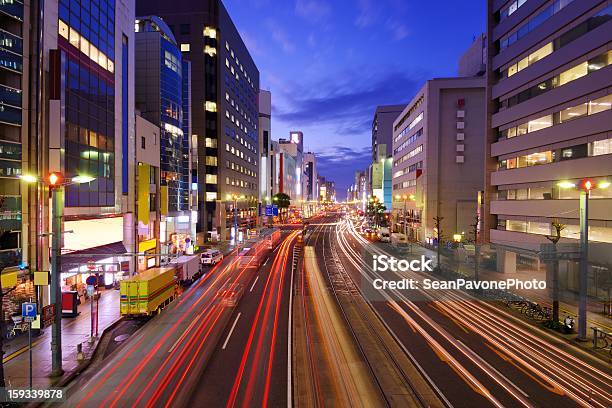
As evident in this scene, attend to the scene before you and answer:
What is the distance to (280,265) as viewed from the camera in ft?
164

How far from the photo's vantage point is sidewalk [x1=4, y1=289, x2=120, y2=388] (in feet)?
54.5

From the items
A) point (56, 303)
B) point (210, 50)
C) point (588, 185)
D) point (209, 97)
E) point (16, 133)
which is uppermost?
point (210, 50)

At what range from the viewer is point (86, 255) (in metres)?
24.2

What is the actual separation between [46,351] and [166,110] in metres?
40.3

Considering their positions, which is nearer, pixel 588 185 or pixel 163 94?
pixel 588 185

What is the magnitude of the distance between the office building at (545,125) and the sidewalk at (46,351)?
34544 millimetres

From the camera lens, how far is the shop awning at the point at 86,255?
92.4 feet

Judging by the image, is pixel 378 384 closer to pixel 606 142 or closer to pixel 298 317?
pixel 298 317

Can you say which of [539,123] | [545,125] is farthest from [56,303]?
[539,123]

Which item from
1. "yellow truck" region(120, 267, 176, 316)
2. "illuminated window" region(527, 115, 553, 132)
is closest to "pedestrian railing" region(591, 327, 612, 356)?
"illuminated window" region(527, 115, 553, 132)

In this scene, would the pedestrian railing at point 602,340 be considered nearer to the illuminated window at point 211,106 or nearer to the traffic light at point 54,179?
the traffic light at point 54,179

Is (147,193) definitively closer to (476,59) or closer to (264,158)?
(476,59)

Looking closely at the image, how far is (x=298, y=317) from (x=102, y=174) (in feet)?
72.7

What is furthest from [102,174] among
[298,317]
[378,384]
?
[378,384]
